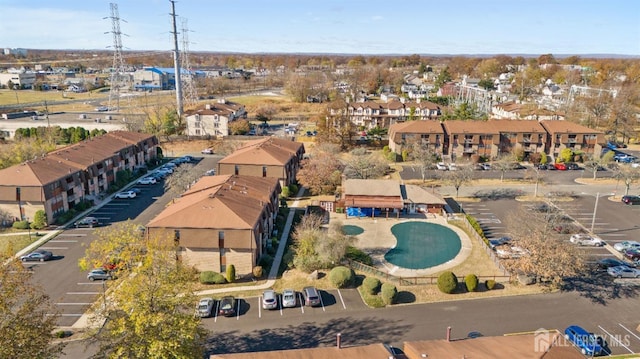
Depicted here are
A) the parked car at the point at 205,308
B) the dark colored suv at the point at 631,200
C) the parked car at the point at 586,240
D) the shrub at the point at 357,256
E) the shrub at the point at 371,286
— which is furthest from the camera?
the dark colored suv at the point at 631,200

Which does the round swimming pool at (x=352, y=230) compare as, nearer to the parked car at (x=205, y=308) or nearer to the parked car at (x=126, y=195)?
the parked car at (x=205, y=308)

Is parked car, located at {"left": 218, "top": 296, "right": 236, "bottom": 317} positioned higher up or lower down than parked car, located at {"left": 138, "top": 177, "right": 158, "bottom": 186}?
lower down

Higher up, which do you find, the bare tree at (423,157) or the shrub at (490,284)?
the bare tree at (423,157)

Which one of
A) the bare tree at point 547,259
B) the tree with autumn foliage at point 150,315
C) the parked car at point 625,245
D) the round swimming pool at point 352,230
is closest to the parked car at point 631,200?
the parked car at point 625,245

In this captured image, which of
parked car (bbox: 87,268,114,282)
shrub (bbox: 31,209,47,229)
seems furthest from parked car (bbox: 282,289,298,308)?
shrub (bbox: 31,209,47,229)

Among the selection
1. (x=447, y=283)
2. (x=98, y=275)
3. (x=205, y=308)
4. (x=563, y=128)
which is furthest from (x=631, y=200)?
(x=98, y=275)

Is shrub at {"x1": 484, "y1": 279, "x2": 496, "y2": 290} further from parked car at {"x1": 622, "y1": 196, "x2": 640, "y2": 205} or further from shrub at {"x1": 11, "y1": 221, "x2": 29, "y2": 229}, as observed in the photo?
shrub at {"x1": 11, "y1": 221, "x2": 29, "y2": 229}

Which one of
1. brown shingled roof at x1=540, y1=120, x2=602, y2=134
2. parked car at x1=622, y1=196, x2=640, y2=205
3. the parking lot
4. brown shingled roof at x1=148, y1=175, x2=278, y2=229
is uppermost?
brown shingled roof at x1=540, y1=120, x2=602, y2=134
